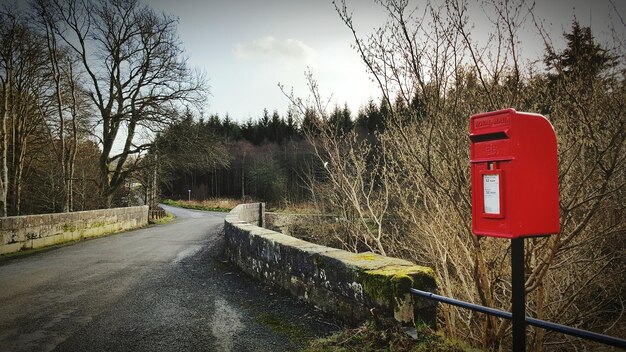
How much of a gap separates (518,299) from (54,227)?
11779mm

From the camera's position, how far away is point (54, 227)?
32.2ft

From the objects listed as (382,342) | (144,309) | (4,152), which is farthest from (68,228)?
(382,342)

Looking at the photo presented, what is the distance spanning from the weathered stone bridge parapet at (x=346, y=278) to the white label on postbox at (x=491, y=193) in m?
1.13

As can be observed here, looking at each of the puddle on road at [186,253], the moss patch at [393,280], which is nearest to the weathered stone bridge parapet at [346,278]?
the moss patch at [393,280]

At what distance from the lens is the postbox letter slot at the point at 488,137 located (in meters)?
2.03

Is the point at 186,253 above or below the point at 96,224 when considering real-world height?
below

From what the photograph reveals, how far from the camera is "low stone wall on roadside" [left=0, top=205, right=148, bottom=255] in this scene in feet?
26.9

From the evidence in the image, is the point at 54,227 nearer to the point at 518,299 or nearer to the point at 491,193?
the point at 491,193

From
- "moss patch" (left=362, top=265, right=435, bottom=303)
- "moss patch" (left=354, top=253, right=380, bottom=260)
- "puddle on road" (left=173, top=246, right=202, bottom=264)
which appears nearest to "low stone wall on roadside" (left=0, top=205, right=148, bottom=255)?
"puddle on road" (left=173, top=246, right=202, bottom=264)

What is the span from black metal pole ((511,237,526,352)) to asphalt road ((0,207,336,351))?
6.42 ft

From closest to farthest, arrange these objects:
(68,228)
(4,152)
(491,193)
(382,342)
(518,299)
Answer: (518,299) → (491,193) → (382,342) → (68,228) → (4,152)

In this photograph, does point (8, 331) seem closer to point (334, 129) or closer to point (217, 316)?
point (217, 316)

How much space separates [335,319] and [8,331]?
344cm

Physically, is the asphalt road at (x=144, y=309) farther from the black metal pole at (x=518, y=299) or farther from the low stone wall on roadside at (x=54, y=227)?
the black metal pole at (x=518, y=299)
